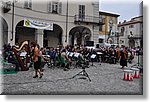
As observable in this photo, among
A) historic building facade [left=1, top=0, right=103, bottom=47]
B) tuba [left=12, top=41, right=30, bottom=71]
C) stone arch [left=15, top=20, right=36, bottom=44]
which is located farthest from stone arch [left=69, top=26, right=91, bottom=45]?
tuba [left=12, top=41, right=30, bottom=71]

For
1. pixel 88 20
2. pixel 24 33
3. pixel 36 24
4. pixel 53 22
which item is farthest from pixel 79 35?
pixel 36 24

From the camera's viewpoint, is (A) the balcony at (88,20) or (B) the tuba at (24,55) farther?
(A) the balcony at (88,20)

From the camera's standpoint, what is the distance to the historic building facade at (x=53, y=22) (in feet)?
38.7

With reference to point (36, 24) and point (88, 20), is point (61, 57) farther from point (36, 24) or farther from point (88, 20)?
point (88, 20)

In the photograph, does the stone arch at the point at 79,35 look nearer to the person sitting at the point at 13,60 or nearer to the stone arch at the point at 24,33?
the stone arch at the point at 24,33

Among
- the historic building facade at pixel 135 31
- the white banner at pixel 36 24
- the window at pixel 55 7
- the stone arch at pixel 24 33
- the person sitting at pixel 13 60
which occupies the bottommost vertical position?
the person sitting at pixel 13 60

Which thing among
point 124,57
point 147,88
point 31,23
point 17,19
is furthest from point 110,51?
point 147,88

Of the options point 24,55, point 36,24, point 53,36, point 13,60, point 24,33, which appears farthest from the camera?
point 53,36

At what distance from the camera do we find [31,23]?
12.0 metres

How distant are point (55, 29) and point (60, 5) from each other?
2.39 metres

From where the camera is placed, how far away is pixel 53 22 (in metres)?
14.4

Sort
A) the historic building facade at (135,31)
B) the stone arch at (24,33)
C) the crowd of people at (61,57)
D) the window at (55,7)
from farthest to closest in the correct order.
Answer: the window at (55,7) → the stone arch at (24,33) → the crowd of people at (61,57) → the historic building facade at (135,31)

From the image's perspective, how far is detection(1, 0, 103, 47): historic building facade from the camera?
38.7ft

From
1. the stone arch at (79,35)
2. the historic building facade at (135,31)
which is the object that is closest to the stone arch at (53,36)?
the stone arch at (79,35)
